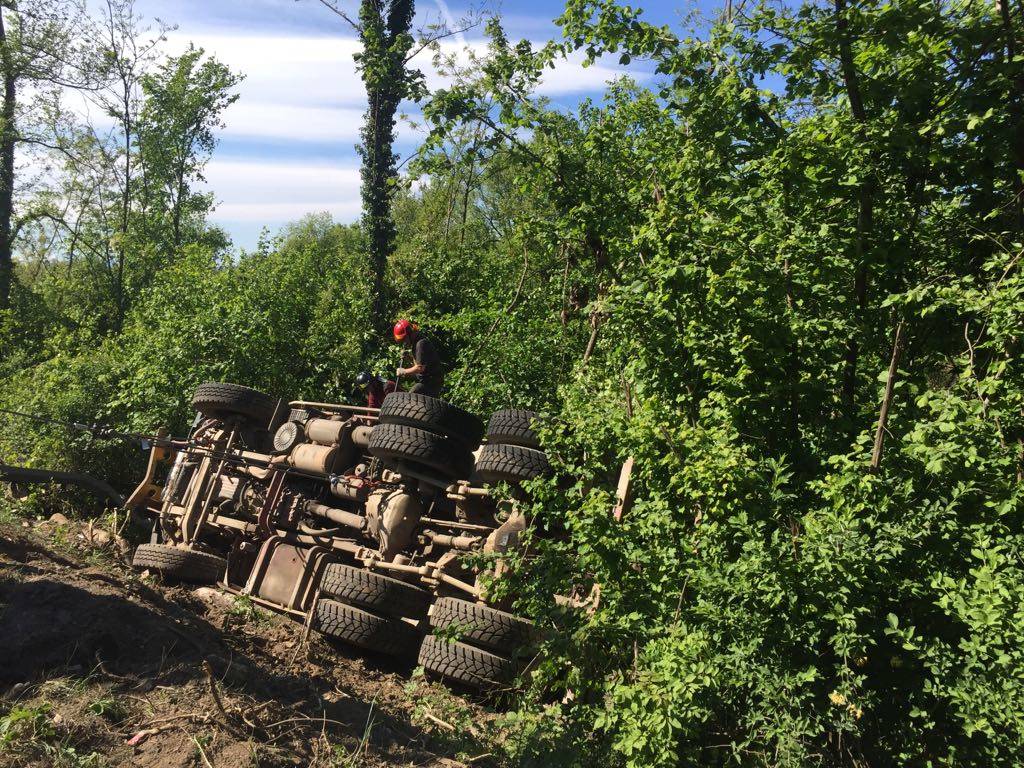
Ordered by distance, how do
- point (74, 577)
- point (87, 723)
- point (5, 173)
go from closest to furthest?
point (87, 723) → point (74, 577) → point (5, 173)

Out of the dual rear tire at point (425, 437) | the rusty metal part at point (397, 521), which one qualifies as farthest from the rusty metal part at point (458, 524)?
the dual rear tire at point (425, 437)

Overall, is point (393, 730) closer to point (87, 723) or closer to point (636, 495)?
point (87, 723)

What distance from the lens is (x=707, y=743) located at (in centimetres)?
546

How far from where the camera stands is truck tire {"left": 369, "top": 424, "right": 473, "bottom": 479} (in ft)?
26.0

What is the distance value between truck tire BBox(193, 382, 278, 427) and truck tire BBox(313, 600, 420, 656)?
397 centimetres

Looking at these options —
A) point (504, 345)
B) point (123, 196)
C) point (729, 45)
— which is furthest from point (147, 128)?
point (729, 45)

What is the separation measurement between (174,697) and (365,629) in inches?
93.1

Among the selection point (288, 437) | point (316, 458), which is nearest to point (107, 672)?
point (316, 458)

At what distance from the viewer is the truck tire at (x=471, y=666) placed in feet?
22.0

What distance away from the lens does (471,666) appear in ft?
22.1

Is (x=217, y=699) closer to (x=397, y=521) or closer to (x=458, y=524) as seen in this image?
(x=458, y=524)

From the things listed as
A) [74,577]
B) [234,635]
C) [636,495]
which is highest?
[636,495]

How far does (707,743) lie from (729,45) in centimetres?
457

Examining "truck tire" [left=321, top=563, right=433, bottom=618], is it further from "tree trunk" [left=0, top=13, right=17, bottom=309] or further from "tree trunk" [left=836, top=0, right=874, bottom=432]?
"tree trunk" [left=0, top=13, right=17, bottom=309]
